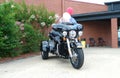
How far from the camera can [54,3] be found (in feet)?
66.3

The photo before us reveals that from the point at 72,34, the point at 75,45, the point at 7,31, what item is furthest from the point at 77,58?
the point at 7,31

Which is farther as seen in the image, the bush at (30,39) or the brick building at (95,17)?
the brick building at (95,17)

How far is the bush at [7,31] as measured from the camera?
9.91 metres

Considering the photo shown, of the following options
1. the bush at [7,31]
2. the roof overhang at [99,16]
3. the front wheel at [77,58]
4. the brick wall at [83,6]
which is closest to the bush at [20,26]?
the bush at [7,31]

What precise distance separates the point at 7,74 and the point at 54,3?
13.3m

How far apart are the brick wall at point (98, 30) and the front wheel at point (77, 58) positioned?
1500 cm

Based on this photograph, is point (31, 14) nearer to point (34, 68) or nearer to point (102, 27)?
point (34, 68)

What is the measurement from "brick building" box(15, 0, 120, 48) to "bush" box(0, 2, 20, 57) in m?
7.31

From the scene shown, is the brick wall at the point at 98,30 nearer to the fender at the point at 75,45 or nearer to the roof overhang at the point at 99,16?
the roof overhang at the point at 99,16

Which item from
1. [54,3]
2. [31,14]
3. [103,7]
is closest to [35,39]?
[31,14]

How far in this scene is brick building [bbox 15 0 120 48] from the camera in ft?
63.4

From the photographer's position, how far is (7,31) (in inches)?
406

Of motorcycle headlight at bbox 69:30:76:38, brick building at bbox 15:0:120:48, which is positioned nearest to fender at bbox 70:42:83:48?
motorcycle headlight at bbox 69:30:76:38

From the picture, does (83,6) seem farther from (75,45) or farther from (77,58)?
(77,58)
